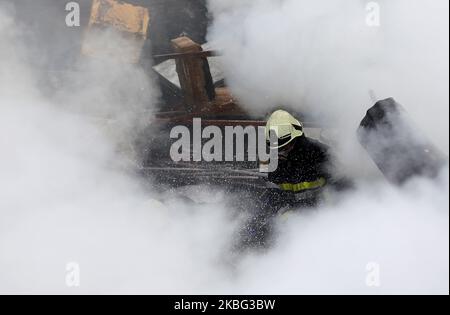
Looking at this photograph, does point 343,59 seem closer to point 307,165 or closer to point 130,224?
point 307,165

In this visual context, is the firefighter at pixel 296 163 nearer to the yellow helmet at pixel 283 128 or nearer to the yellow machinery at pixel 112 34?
the yellow helmet at pixel 283 128

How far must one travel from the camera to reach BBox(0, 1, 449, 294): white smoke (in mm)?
3531

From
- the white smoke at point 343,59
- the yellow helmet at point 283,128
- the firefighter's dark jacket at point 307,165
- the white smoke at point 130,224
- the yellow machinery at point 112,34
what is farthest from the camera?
the yellow machinery at point 112,34

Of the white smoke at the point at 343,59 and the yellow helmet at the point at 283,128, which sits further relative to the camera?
the yellow helmet at the point at 283,128

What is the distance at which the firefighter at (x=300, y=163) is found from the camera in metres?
4.35

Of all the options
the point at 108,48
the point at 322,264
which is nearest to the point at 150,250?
the point at 322,264

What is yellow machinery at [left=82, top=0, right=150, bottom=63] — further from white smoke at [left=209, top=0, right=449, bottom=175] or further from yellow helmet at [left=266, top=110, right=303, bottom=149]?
yellow helmet at [left=266, top=110, right=303, bottom=149]

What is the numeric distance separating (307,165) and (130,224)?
2127 millimetres

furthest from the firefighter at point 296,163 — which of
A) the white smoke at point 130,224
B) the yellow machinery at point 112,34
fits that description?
the yellow machinery at point 112,34

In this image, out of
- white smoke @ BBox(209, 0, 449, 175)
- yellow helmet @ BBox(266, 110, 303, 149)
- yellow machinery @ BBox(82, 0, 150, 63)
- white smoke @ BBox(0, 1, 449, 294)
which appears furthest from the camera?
yellow machinery @ BBox(82, 0, 150, 63)

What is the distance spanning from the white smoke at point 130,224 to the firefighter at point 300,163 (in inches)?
10.3

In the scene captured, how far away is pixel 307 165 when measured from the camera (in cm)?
451

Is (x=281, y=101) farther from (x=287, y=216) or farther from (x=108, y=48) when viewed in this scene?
(x=108, y=48)

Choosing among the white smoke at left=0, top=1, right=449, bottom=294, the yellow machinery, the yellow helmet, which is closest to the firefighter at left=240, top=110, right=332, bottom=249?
the yellow helmet
